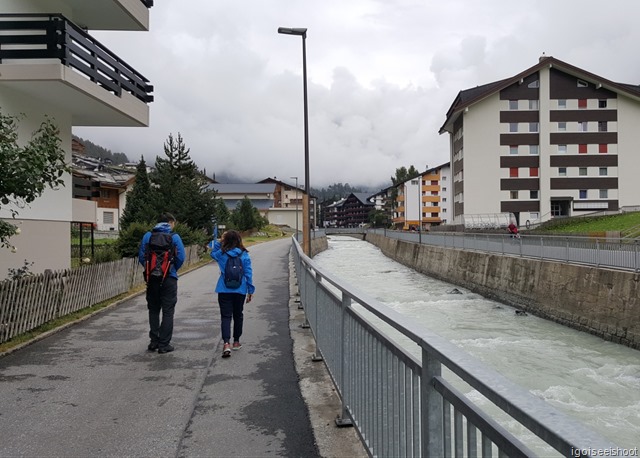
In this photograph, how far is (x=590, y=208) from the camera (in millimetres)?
48219

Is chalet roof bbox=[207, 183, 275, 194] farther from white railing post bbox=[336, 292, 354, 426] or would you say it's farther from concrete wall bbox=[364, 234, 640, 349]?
white railing post bbox=[336, 292, 354, 426]

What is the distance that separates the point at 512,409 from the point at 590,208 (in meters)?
52.8

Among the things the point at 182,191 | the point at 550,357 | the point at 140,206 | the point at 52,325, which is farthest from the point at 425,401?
the point at 140,206

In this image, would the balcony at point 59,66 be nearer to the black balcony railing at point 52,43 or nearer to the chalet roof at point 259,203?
the black balcony railing at point 52,43

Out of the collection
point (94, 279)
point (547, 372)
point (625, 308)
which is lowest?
point (547, 372)

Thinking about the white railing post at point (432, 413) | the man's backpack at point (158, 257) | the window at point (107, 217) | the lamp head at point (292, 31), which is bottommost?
the white railing post at point (432, 413)

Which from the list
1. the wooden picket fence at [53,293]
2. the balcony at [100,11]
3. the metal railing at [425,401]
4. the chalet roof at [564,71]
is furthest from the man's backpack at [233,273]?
the chalet roof at [564,71]

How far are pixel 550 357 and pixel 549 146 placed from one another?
41914 mm

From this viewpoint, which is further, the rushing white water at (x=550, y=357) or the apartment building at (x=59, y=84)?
the apartment building at (x=59, y=84)

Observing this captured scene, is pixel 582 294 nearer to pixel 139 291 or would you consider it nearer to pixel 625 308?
pixel 625 308

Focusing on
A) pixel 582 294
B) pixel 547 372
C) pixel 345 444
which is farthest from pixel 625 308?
pixel 345 444

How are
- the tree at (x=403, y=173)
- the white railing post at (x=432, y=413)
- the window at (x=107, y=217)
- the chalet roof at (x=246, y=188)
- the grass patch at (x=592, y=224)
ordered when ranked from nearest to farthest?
the white railing post at (x=432, y=413)
the grass patch at (x=592, y=224)
the window at (x=107, y=217)
the tree at (x=403, y=173)
the chalet roof at (x=246, y=188)

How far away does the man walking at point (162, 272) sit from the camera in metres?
6.80

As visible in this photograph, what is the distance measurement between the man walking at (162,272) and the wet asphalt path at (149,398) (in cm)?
35
